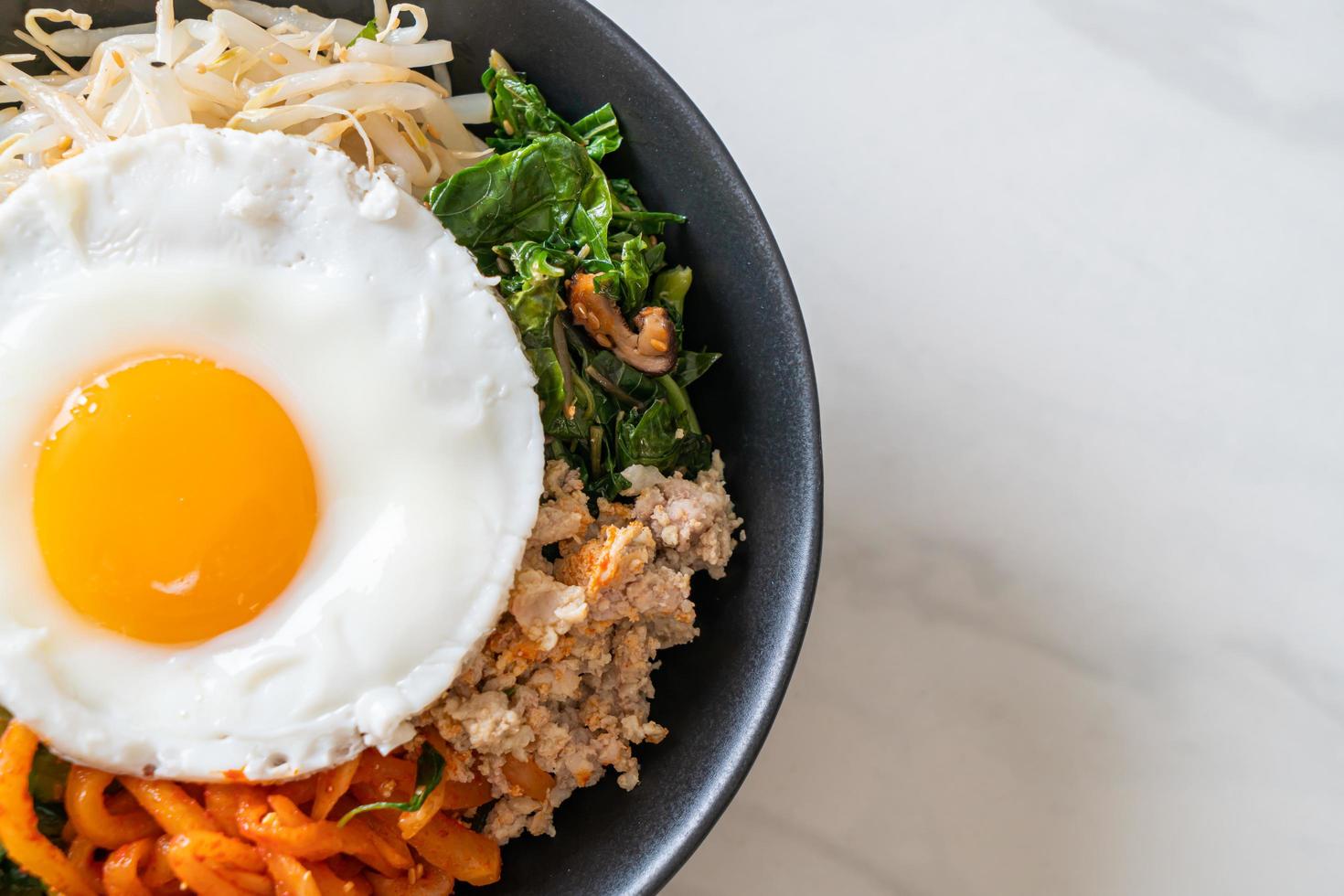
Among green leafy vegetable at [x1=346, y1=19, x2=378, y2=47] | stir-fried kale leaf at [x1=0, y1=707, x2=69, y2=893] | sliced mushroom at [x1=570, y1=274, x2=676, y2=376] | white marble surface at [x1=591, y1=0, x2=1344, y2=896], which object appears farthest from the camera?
white marble surface at [x1=591, y1=0, x2=1344, y2=896]

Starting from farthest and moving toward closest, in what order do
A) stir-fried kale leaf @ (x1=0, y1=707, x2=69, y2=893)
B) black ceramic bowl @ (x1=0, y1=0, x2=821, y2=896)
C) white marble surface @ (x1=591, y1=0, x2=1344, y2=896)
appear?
1. white marble surface @ (x1=591, y1=0, x2=1344, y2=896)
2. black ceramic bowl @ (x1=0, y1=0, x2=821, y2=896)
3. stir-fried kale leaf @ (x1=0, y1=707, x2=69, y2=893)

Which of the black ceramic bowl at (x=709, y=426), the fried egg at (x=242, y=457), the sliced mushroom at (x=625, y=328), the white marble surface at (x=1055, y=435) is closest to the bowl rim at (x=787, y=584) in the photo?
the black ceramic bowl at (x=709, y=426)

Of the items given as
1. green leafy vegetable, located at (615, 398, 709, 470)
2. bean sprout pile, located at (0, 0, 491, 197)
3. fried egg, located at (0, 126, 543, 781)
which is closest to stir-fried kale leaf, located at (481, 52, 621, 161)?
bean sprout pile, located at (0, 0, 491, 197)

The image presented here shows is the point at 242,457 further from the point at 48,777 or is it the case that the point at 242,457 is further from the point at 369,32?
the point at 369,32

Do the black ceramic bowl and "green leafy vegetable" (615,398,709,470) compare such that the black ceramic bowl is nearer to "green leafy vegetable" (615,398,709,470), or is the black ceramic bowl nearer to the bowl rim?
the bowl rim

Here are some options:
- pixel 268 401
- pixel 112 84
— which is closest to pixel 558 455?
pixel 268 401

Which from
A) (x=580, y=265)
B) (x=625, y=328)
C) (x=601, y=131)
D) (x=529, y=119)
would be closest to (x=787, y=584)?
(x=625, y=328)

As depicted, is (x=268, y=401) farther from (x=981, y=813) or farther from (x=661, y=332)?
(x=981, y=813)
